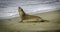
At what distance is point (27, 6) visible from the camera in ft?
8.85

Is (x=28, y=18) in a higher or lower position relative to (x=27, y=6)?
lower

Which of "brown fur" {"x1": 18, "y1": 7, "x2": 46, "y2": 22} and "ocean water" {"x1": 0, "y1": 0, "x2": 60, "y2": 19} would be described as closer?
"brown fur" {"x1": 18, "y1": 7, "x2": 46, "y2": 22}

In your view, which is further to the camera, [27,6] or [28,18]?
[27,6]

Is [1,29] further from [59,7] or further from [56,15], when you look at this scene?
[59,7]

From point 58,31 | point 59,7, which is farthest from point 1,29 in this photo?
point 59,7

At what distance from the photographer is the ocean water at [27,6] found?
2654 millimetres

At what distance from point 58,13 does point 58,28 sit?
0.76 meters

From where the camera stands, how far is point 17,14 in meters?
2.73

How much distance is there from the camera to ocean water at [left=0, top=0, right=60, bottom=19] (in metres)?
2.65

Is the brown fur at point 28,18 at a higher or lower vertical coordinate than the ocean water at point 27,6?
lower

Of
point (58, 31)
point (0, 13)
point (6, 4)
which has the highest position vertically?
point (6, 4)

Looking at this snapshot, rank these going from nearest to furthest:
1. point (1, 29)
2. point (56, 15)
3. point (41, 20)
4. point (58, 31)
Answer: point (58, 31) → point (1, 29) → point (41, 20) → point (56, 15)

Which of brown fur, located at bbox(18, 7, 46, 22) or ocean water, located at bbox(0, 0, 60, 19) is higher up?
ocean water, located at bbox(0, 0, 60, 19)

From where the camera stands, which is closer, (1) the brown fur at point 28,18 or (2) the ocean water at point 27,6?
(1) the brown fur at point 28,18
